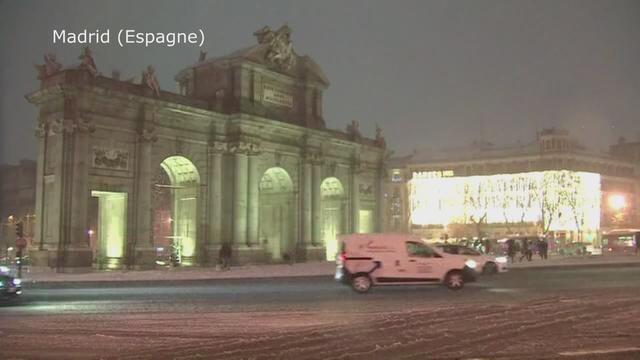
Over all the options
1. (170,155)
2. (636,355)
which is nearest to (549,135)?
(170,155)

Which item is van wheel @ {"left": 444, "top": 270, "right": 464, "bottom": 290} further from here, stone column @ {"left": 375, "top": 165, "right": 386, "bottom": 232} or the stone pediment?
stone column @ {"left": 375, "top": 165, "right": 386, "bottom": 232}

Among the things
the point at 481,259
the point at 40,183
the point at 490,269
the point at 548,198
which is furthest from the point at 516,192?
the point at 40,183

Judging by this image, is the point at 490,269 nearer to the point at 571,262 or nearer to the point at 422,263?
the point at 422,263

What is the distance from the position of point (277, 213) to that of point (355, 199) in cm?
813

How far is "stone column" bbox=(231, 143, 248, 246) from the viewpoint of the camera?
141ft

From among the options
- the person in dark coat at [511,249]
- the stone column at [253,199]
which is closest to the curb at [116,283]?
the stone column at [253,199]

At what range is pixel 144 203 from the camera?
1503 inches

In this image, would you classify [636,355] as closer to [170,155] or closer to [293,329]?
[293,329]

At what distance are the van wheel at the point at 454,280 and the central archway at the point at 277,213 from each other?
2702 cm

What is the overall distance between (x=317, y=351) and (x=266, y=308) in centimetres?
601

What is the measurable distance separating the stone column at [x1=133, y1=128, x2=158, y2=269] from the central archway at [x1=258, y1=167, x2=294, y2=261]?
11382 millimetres

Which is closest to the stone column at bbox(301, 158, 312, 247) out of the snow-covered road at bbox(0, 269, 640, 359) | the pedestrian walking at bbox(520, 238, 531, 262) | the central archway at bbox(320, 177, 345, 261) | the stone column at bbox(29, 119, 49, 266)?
the central archway at bbox(320, 177, 345, 261)

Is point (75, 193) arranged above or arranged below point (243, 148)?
below

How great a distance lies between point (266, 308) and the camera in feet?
52.6
